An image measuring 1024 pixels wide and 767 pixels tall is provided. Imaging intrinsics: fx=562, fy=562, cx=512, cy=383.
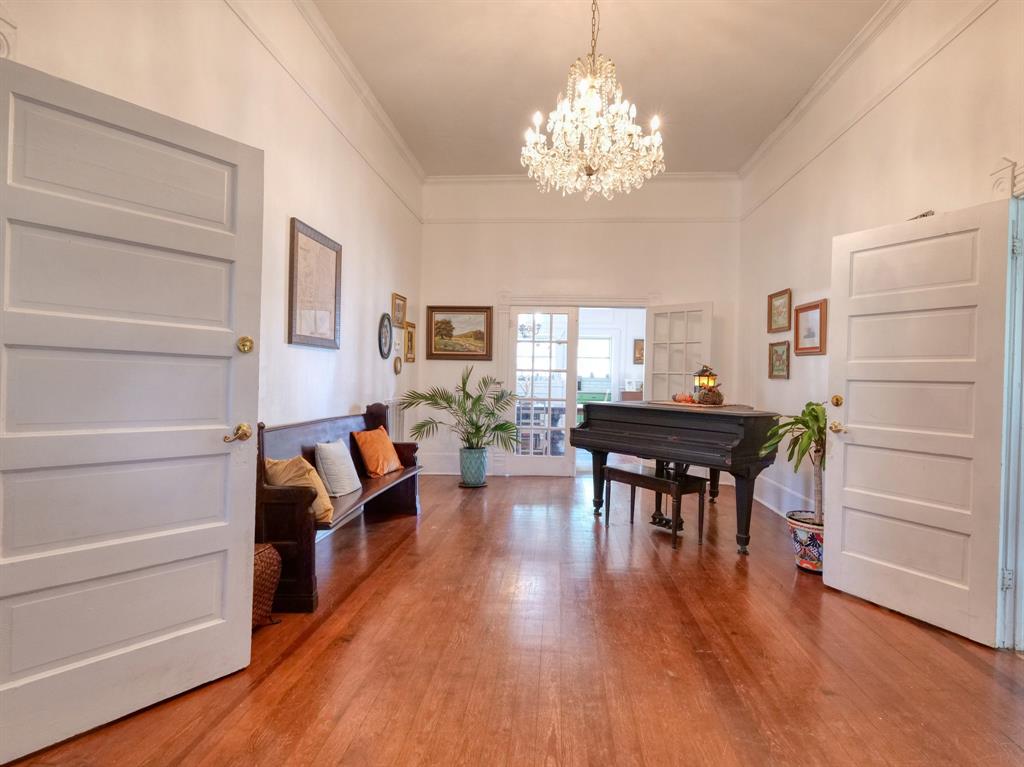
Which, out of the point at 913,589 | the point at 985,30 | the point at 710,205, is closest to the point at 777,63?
the point at 985,30

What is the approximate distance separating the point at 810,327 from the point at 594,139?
8.36 feet

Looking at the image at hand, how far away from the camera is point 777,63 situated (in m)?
4.31

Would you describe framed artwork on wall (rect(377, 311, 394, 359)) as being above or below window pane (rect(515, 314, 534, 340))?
below

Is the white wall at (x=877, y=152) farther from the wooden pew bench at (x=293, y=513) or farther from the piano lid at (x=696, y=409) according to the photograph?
the wooden pew bench at (x=293, y=513)

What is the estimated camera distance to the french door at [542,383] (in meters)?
6.84

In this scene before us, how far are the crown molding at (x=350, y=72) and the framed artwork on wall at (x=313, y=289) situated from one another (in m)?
1.33

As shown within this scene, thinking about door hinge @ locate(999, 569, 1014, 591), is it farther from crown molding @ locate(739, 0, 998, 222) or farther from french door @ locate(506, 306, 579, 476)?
french door @ locate(506, 306, 579, 476)

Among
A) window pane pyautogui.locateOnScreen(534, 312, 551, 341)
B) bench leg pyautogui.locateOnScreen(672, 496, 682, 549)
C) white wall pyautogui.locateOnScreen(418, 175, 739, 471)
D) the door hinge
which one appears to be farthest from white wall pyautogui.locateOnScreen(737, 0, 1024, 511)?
window pane pyautogui.locateOnScreen(534, 312, 551, 341)

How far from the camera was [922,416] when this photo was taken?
9.39 feet

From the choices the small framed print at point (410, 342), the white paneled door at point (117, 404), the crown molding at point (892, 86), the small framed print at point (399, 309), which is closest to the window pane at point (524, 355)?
the small framed print at point (410, 342)

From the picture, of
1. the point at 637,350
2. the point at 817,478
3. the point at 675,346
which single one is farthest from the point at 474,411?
the point at 637,350

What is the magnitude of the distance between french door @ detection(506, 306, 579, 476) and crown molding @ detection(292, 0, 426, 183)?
224 cm

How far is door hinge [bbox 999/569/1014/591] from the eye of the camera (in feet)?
8.41

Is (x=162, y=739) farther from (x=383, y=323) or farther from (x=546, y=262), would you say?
(x=546, y=262)
